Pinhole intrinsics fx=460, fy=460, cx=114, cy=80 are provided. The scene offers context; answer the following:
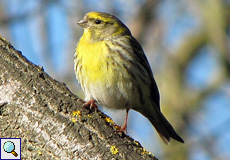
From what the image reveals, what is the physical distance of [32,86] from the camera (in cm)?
360

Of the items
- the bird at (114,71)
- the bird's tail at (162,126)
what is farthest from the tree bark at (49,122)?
the bird's tail at (162,126)

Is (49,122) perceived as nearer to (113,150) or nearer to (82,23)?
(113,150)

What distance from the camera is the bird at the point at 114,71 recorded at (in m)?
5.25

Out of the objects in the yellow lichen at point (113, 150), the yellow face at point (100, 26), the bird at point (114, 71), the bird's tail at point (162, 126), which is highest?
the yellow face at point (100, 26)

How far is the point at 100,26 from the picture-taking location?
588 cm

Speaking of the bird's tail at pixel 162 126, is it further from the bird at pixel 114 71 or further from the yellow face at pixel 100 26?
the yellow face at pixel 100 26

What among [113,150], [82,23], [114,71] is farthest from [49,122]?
[82,23]

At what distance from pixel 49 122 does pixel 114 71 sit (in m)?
1.91

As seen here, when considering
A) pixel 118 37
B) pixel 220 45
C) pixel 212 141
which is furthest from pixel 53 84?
pixel 212 141

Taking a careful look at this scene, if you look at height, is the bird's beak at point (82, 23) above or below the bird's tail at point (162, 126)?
above

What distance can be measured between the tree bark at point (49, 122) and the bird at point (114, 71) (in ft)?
4.12

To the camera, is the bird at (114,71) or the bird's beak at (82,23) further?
the bird's beak at (82,23)

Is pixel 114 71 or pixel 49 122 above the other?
pixel 114 71

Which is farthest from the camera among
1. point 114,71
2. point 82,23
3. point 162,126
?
point 162,126
